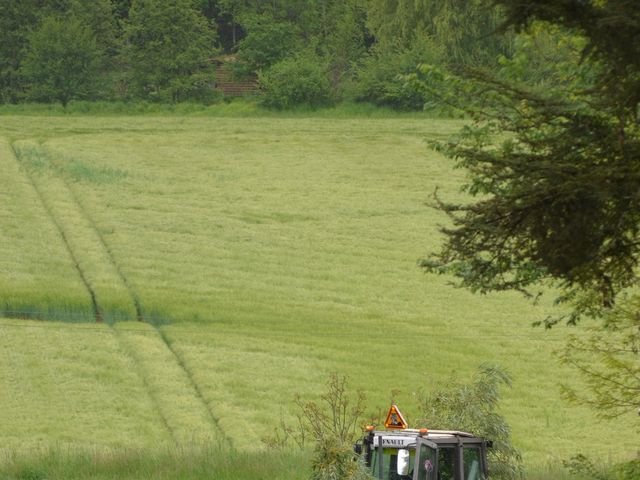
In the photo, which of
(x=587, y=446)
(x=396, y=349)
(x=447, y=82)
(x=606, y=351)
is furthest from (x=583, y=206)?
(x=396, y=349)

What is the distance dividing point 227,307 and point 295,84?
37.7 m

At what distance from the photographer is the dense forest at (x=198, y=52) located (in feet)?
223

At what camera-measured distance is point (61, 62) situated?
68188 mm

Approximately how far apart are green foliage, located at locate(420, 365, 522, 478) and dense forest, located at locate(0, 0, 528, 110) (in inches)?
1881

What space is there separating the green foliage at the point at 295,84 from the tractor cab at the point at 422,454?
5637 centimetres

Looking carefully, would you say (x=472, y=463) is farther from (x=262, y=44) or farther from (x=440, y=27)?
(x=262, y=44)

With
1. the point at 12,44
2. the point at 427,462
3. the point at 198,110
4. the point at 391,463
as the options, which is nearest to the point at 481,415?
the point at 391,463

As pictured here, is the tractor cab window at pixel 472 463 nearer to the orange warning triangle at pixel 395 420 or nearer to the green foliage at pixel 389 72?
the orange warning triangle at pixel 395 420

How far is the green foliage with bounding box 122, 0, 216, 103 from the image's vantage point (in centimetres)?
7106

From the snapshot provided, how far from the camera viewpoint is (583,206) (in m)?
8.64

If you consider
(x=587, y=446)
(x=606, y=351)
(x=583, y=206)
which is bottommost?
(x=587, y=446)

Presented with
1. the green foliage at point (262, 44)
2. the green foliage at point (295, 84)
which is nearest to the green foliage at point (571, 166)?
the green foliage at point (295, 84)

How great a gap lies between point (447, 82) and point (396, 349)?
1952 centimetres

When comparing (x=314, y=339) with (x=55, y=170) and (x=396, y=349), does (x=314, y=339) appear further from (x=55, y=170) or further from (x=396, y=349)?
(x=55, y=170)
